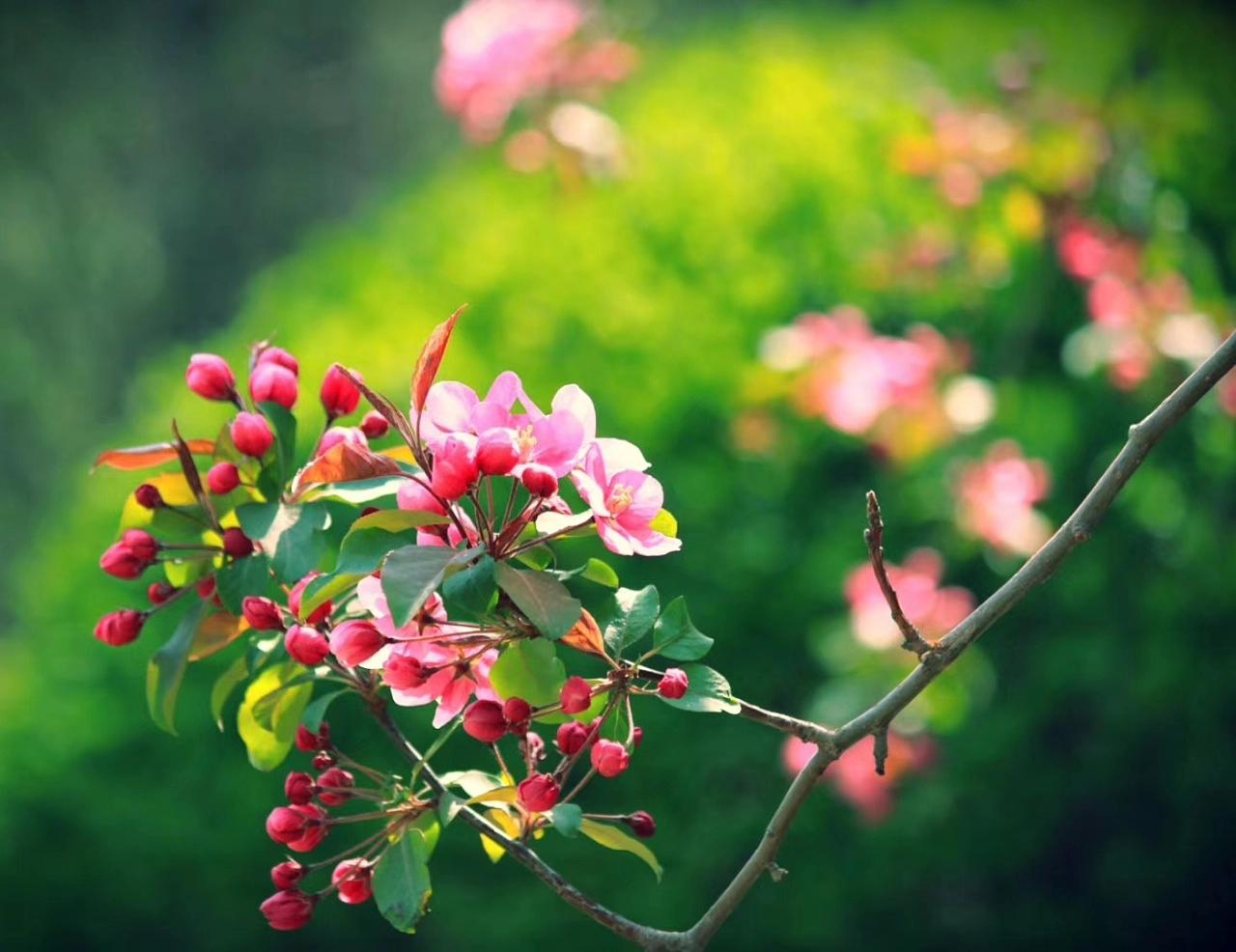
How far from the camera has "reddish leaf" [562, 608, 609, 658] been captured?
700mm

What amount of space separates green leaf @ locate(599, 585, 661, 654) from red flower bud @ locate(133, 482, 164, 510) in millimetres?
231

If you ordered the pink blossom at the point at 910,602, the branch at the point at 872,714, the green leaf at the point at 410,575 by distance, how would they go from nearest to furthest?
the green leaf at the point at 410,575 < the branch at the point at 872,714 < the pink blossom at the point at 910,602

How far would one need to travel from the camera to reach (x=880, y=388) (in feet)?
6.52

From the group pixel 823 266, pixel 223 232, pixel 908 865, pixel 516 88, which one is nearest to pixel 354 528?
pixel 908 865

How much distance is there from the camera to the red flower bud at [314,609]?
27.7 inches

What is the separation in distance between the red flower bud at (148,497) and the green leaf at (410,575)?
19 cm

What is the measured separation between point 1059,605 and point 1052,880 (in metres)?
0.40

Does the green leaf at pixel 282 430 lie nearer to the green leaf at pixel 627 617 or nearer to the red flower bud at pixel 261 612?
the red flower bud at pixel 261 612

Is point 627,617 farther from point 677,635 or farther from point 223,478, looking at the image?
point 223,478

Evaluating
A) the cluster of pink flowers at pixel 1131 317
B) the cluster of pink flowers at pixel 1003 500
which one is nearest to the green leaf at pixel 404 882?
the cluster of pink flowers at pixel 1003 500

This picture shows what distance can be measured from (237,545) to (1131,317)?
5.19 feet

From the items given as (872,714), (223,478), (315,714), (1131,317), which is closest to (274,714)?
(315,714)

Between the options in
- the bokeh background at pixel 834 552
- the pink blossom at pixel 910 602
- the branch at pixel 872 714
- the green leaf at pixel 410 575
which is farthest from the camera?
the bokeh background at pixel 834 552

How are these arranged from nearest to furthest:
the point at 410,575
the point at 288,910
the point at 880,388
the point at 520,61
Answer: the point at 410,575 < the point at 288,910 < the point at 880,388 < the point at 520,61
